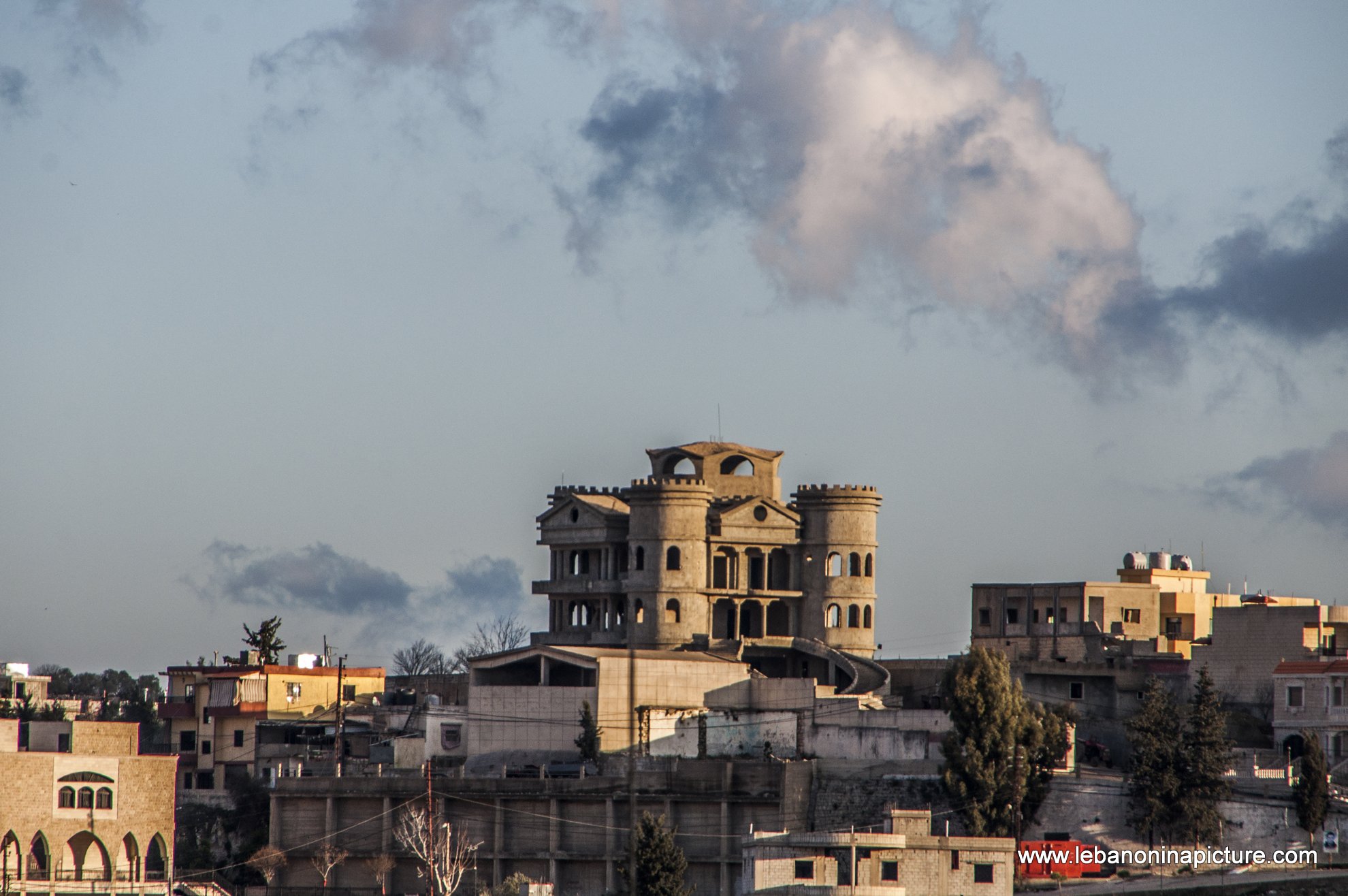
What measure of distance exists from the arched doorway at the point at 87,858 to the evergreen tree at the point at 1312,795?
44857 millimetres

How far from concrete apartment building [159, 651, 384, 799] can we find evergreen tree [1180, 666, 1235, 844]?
1653 inches

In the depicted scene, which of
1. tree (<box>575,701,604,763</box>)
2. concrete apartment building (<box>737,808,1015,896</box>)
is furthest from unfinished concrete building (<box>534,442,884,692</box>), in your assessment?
concrete apartment building (<box>737,808,1015,896</box>)

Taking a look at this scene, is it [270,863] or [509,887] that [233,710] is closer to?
[270,863]

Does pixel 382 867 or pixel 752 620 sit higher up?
pixel 752 620

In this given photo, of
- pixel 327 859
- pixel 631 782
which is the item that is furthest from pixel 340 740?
pixel 631 782

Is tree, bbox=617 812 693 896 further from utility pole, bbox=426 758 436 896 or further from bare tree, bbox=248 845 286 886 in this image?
bare tree, bbox=248 845 286 886

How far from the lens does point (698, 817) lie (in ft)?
268

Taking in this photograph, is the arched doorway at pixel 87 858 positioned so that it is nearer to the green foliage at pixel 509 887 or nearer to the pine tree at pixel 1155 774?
the green foliage at pixel 509 887

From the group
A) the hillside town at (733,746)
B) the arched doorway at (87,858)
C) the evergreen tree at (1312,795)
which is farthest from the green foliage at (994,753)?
the arched doorway at (87,858)

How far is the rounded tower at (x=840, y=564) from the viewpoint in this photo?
9800 cm

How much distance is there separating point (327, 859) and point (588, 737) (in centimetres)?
1134

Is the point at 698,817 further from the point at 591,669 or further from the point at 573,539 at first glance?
the point at 573,539

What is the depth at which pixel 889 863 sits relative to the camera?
233 feet

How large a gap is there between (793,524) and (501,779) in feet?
71.9
